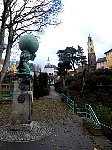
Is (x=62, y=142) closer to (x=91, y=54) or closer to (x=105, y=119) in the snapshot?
(x=105, y=119)

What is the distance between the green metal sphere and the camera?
1365 cm

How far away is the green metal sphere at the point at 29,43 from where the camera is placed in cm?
1365

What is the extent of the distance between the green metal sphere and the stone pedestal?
1619mm

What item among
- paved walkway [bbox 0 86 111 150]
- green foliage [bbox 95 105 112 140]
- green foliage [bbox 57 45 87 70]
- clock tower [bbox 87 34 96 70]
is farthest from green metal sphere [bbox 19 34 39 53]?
green foliage [bbox 57 45 87 70]

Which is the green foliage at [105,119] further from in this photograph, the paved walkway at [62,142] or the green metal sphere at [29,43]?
the green metal sphere at [29,43]

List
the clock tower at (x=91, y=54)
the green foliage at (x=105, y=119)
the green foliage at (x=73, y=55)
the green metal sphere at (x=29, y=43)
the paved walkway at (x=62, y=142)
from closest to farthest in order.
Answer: the paved walkway at (x=62, y=142) < the green foliage at (x=105, y=119) < the green metal sphere at (x=29, y=43) < the clock tower at (x=91, y=54) < the green foliage at (x=73, y=55)

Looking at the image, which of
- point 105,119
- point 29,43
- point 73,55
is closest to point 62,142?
point 105,119

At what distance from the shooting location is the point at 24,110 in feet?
45.2

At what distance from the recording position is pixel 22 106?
13.8 metres

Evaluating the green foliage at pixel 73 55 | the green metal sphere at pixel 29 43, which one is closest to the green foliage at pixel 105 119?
the green metal sphere at pixel 29 43

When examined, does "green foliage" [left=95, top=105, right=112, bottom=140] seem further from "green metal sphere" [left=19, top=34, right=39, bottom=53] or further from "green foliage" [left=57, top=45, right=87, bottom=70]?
"green foliage" [left=57, top=45, right=87, bottom=70]

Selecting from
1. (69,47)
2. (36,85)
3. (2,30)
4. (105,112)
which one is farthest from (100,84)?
(69,47)

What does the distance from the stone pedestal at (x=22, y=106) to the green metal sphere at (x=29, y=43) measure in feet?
5.31

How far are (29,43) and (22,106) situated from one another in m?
3.12
